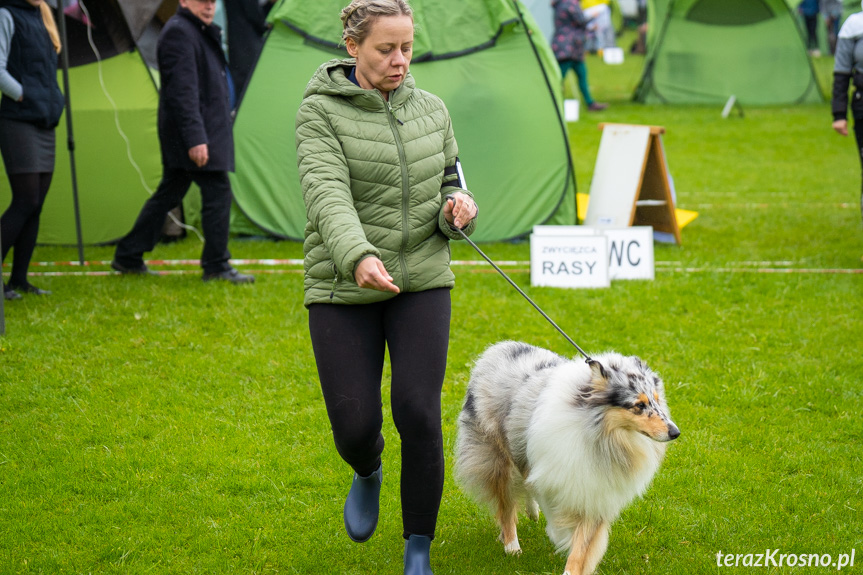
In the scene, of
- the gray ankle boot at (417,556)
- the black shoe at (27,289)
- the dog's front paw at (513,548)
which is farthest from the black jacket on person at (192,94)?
the gray ankle boot at (417,556)

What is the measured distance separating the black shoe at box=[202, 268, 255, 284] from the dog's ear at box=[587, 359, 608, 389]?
13.4 ft

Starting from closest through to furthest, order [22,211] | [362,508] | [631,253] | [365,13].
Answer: [365,13], [362,508], [22,211], [631,253]

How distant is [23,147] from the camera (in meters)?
5.75

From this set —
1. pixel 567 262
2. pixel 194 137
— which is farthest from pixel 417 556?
pixel 194 137

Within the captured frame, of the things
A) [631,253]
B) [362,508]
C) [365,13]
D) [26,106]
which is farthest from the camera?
[631,253]

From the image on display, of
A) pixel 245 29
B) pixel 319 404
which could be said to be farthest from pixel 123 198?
pixel 319 404

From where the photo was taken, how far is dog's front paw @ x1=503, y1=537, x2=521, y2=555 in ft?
10.6

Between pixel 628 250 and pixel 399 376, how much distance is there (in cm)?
432

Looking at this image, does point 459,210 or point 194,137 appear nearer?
point 459,210

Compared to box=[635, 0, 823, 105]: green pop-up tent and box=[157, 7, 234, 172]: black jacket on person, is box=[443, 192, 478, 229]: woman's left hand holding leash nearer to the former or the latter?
box=[157, 7, 234, 172]: black jacket on person

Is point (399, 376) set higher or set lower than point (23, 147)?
higher

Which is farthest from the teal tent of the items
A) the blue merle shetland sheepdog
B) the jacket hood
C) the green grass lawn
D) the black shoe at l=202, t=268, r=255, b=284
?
the blue merle shetland sheepdog

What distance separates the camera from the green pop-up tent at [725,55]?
15750 mm

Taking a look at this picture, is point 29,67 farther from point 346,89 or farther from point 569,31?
point 569,31
